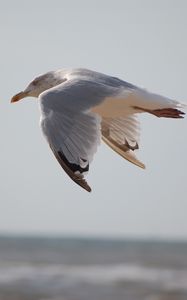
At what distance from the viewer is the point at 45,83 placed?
23.2ft

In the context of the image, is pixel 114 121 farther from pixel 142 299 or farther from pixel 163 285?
pixel 163 285

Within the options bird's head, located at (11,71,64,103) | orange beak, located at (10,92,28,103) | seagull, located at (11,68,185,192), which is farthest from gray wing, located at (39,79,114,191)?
orange beak, located at (10,92,28,103)

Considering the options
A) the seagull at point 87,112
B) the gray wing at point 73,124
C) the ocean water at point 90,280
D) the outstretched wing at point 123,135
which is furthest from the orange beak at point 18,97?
the ocean water at point 90,280

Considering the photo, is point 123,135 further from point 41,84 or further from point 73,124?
point 73,124

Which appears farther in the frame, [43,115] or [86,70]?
[86,70]

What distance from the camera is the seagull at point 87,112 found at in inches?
209

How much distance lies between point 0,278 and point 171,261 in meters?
8.03

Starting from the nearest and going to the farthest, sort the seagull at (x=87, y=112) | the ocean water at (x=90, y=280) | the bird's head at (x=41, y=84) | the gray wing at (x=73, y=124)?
the gray wing at (x=73, y=124), the seagull at (x=87, y=112), the bird's head at (x=41, y=84), the ocean water at (x=90, y=280)

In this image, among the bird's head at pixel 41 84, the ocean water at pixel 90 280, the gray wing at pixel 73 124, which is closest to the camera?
the gray wing at pixel 73 124

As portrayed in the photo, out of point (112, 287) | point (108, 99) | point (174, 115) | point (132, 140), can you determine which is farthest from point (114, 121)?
point (112, 287)

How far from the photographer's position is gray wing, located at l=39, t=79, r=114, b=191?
5.18 m

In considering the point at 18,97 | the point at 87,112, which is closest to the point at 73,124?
the point at 87,112

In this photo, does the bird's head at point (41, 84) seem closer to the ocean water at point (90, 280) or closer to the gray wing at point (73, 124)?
the gray wing at point (73, 124)

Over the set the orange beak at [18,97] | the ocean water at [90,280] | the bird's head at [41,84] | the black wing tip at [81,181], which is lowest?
the ocean water at [90,280]
